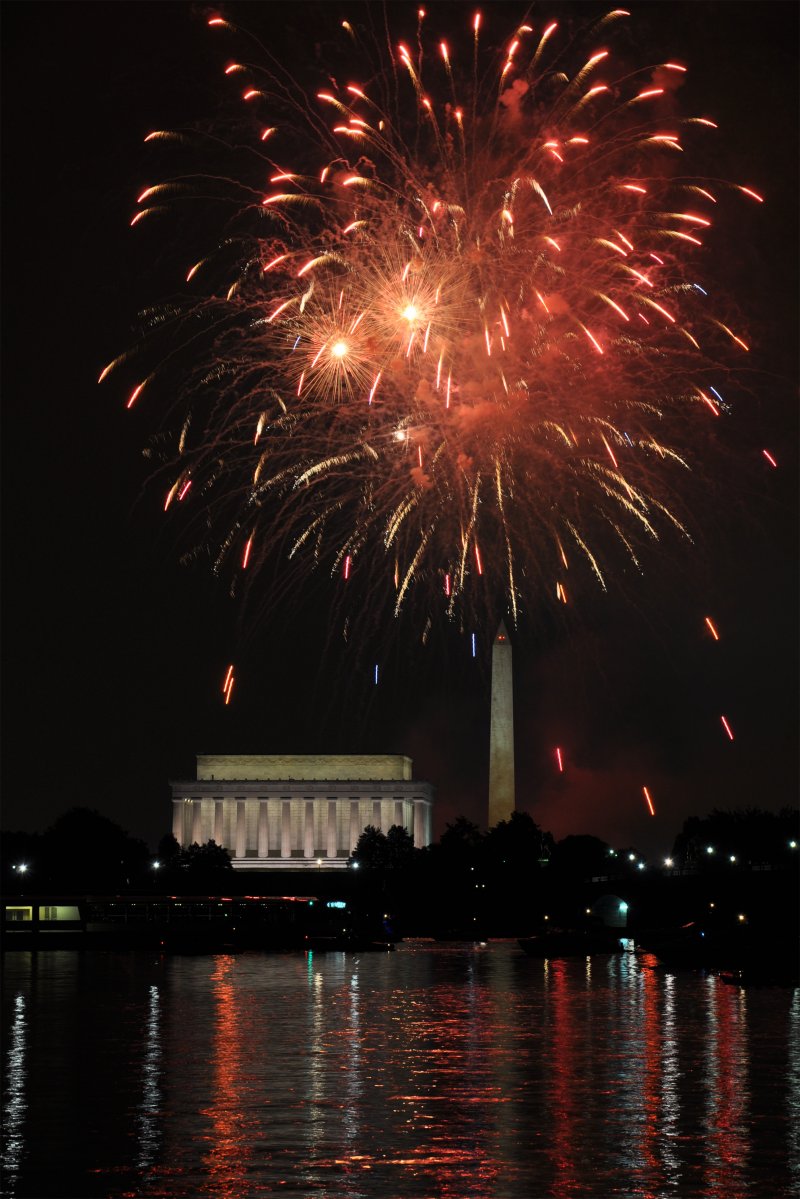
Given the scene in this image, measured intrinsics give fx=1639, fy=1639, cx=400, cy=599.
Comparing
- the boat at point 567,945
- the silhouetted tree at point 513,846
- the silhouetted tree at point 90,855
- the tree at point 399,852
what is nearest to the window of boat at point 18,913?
the silhouetted tree at point 90,855

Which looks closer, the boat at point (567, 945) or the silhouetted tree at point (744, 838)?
the boat at point (567, 945)

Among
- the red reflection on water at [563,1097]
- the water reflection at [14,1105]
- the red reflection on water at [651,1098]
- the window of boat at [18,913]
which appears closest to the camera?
the red reflection on water at [563,1097]

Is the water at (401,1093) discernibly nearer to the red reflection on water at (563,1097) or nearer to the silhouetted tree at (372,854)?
the red reflection on water at (563,1097)

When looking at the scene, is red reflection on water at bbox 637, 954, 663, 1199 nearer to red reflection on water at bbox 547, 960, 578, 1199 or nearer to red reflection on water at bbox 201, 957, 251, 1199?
red reflection on water at bbox 547, 960, 578, 1199

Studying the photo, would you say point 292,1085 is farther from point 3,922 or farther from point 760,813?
point 760,813

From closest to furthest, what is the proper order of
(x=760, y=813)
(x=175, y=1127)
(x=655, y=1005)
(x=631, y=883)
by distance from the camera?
1. (x=175, y=1127)
2. (x=655, y=1005)
3. (x=631, y=883)
4. (x=760, y=813)

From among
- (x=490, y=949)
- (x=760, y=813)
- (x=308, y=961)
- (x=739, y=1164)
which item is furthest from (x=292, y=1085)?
(x=760, y=813)

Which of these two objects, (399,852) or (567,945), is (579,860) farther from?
(567,945)
